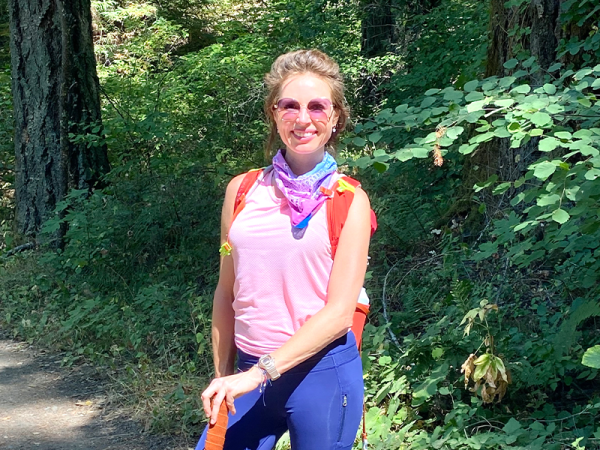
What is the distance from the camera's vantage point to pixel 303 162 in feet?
8.25

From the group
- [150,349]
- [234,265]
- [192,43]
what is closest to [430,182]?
[150,349]

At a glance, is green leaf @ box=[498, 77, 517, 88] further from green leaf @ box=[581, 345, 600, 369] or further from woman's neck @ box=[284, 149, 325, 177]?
woman's neck @ box=[284, 149, 325, 177]

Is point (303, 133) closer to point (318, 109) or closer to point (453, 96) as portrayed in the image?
point (318, 109)

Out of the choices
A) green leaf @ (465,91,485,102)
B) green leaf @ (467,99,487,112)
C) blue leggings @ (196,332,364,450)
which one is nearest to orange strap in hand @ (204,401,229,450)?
blue leggings @ (196,332,364,450)

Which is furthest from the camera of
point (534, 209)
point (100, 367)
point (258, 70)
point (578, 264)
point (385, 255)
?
point (258, 70)

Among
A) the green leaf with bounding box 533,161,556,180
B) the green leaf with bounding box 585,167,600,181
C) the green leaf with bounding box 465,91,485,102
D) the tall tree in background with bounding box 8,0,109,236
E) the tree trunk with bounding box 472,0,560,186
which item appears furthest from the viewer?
the tall tree in background with bounding box 8,0,109,236

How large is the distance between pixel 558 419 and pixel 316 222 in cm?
240

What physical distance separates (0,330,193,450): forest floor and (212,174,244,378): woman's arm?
2509 millimetres

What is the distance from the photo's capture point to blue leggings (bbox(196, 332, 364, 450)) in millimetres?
2326

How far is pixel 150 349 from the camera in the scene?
632 centimetres

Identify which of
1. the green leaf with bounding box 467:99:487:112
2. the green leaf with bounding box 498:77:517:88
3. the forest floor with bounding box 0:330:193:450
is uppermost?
the green leaf with bounding box 498:77:517:88

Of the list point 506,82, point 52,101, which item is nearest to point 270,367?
point 506,82

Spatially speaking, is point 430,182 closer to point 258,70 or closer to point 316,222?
point 258,70

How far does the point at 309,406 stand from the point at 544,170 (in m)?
1.81
